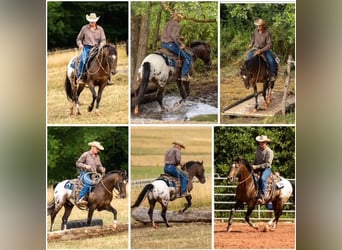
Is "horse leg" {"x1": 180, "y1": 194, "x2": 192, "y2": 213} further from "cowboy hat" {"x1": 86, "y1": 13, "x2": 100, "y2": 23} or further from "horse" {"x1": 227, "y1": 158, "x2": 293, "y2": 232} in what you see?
"cowboy hat" {"x1": 86, "y1": 13, "x2": 100, "y2": 23}

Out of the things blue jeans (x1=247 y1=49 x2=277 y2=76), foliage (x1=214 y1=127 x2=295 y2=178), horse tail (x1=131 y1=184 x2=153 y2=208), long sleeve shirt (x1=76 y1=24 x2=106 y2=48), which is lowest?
horse tail (x1=131 y1=184 x2=153 y2=208)

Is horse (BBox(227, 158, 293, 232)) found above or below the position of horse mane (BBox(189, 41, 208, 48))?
below

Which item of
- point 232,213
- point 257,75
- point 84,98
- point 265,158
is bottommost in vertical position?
point 232,213

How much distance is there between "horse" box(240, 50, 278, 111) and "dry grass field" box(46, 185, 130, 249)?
2.18 feet

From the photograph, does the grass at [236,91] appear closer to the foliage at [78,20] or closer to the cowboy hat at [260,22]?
the cowboy hat at [260,22]

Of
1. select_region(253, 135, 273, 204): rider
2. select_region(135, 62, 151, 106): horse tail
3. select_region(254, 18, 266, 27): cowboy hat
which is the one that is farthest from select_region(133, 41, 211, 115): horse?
select_region(253, 135, 273, 204): rider

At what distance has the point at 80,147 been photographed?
3490mm

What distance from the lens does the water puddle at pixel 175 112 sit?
3.48 meters

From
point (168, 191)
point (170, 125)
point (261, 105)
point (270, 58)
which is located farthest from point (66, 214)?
point (270, 58)

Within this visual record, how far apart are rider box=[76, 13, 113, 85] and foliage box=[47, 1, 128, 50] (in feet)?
0.05

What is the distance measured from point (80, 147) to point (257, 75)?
790 mm

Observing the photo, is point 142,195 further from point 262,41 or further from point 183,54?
point 262,41

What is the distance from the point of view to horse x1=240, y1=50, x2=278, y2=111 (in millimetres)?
3484
